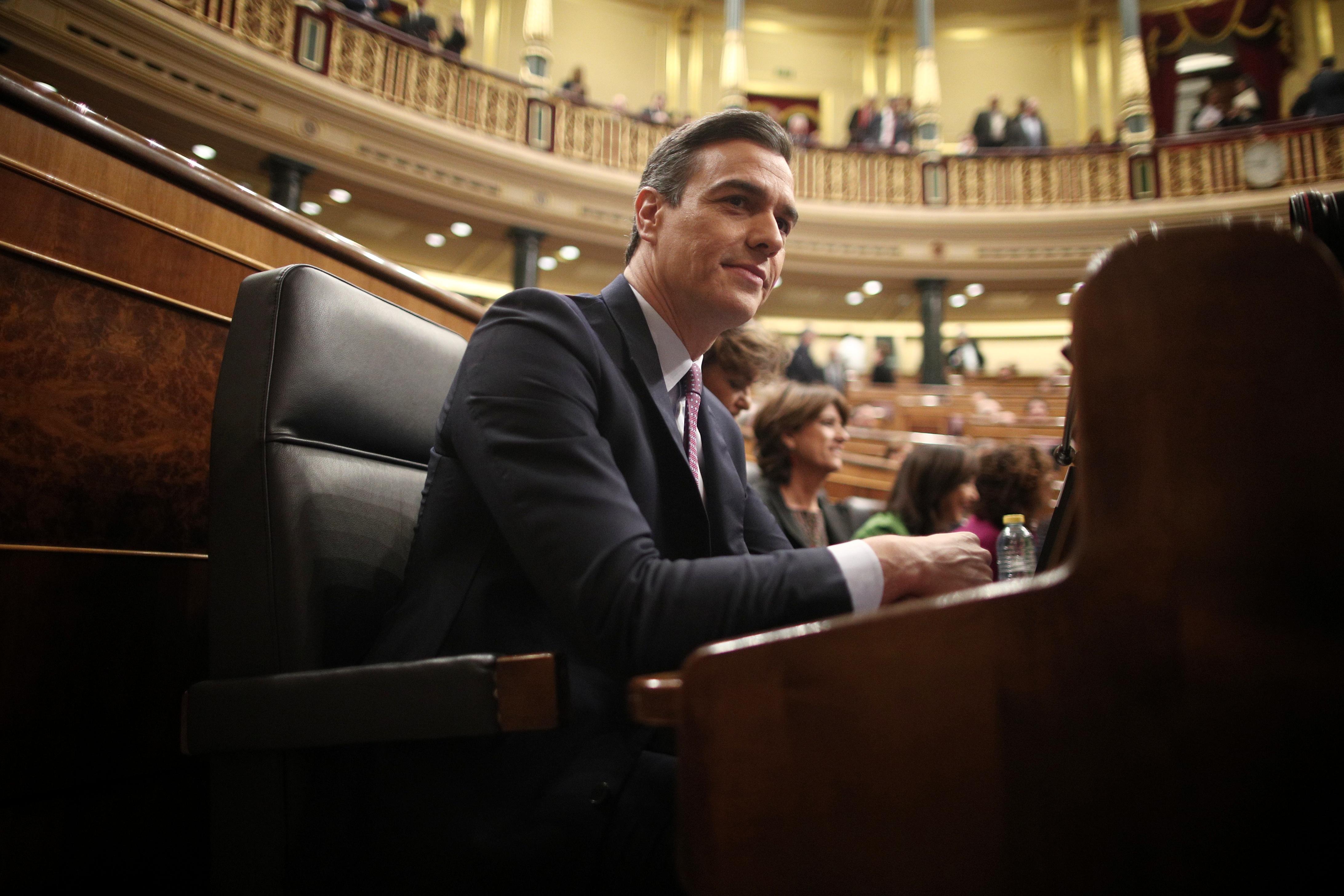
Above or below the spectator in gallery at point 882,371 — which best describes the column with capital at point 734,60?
above

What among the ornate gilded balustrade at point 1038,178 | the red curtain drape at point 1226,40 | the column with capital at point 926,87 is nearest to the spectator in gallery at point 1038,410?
the ornate gilded balustrade at point 1038,178

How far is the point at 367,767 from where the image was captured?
0.76 m

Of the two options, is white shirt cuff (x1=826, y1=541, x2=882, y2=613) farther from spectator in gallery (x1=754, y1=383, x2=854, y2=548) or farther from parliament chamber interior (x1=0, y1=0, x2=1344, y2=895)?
spectator in gallery (x1=754, y1=383, x2=854, y2=548)

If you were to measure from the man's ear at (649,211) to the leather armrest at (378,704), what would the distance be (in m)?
0.61

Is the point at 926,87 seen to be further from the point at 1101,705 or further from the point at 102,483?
the point at 1101,705

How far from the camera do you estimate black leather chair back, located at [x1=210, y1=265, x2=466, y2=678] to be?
771 mm

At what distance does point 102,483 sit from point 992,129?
10.2 meters

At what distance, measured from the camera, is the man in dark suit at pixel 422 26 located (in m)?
7.54

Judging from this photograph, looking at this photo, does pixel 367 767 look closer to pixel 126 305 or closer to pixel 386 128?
pixel 126 305

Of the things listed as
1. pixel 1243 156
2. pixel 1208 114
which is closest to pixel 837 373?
pixel 1243 156

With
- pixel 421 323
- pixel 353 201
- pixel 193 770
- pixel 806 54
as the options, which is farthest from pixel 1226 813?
pixel 806 54

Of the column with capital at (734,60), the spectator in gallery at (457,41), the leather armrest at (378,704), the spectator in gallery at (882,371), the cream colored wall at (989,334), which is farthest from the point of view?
the cream colored wall at (989,334)

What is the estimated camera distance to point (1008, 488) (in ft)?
7.35

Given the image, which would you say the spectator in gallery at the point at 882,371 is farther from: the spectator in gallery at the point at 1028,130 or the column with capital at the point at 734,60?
the column with capital at the point at 734,60
